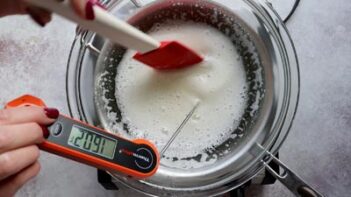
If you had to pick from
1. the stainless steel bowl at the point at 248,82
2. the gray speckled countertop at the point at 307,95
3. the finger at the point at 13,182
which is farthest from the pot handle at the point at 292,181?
the finger at the point at 13,182

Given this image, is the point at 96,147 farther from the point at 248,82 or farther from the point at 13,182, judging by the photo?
the point at 248,82

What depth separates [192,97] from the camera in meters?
0.79

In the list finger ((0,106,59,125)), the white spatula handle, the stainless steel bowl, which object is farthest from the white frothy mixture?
finger ((0,106,59,125))

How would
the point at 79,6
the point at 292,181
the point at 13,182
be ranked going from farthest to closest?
the point at 292,181 → the point at 13,182 → the point at 79,6

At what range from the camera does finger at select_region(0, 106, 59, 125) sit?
552 mm

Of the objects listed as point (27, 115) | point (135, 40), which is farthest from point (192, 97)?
point (27, 115)

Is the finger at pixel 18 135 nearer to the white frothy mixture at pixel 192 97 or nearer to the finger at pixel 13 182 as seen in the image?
the finger at pixel 13 182

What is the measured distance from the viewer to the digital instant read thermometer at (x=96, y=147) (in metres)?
0.61

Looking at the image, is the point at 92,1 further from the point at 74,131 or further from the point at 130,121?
the point at 130,121

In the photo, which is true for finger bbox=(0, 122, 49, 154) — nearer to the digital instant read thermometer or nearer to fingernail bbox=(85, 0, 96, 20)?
the digital instant read thermometer

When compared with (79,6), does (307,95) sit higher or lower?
lower

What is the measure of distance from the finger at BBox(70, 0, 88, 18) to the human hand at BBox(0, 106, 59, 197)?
155mm

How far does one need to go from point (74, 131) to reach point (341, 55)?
1.83ft

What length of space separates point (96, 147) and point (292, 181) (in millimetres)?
309
